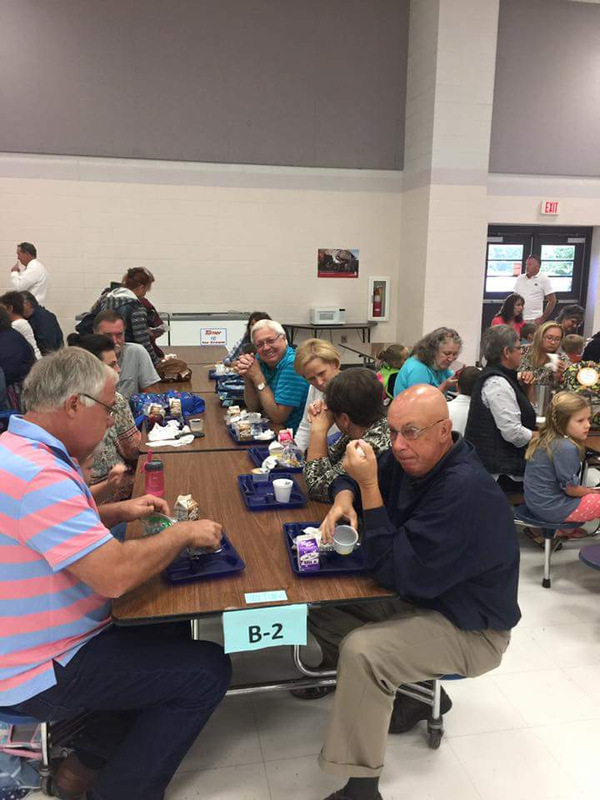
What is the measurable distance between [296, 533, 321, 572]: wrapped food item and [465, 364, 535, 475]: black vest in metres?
2.17

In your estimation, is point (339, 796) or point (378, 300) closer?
point (339, 796)

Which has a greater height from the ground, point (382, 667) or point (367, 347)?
point (367, 347)

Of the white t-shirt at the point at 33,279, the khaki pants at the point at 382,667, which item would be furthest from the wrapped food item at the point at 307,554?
the white t-shirt at the point at 33,279

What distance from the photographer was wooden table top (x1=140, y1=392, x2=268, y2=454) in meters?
3.13

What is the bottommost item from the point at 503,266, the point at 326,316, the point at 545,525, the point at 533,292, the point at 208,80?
the point at 545,525

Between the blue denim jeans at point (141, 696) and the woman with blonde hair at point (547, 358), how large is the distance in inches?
133

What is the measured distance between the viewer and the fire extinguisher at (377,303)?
9258 millimetres

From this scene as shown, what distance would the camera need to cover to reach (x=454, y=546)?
70.7 inches

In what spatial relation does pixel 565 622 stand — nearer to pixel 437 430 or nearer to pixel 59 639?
pixel 437 430

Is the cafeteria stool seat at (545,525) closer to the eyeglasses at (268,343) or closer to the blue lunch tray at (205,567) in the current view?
the eyeglasses at (268,343)

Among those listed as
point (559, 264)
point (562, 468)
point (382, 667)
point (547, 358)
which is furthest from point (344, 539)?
point (559, 264)

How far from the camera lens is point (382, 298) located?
929cm

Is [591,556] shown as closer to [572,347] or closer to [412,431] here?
[412,431]

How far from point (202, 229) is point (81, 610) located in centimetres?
742
